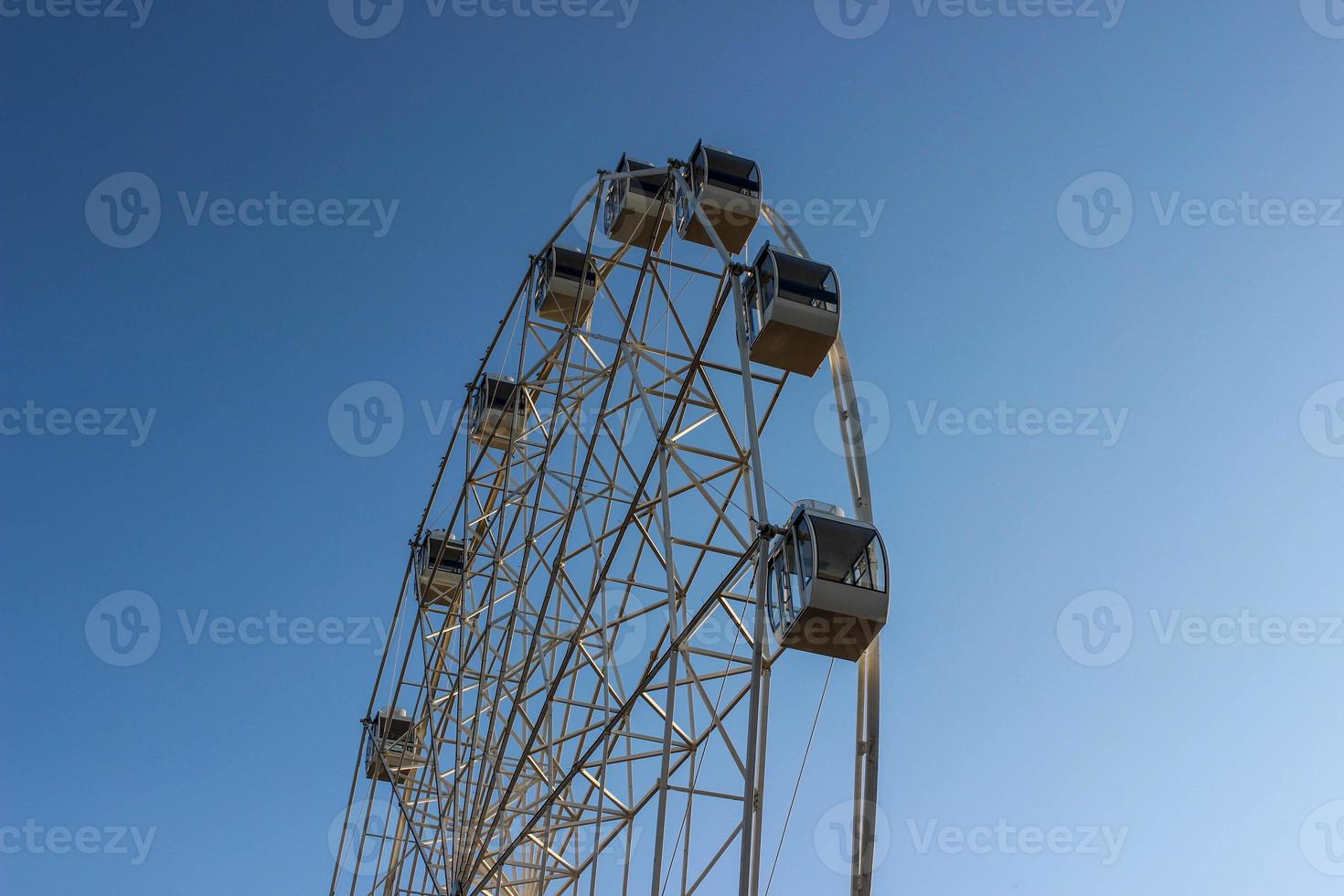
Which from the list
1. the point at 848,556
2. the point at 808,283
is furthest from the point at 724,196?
the point at 848,556

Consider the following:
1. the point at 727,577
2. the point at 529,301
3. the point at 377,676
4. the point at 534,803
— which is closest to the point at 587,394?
the point at 529,301

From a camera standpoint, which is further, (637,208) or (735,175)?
(637,208)

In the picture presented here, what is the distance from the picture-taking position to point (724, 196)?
20.1 metres

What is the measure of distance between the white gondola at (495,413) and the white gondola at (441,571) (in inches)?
125

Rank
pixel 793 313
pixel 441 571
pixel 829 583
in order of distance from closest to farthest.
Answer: pixel 829 583, pixel 793 313, pixel 441 571

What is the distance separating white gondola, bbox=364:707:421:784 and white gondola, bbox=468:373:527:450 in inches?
333

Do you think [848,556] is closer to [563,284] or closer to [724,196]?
[724,196]

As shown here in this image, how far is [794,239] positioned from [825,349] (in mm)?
2910

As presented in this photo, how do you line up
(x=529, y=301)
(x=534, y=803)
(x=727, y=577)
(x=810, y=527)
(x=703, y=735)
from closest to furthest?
(x=810, y=527)
(x=727, y=577)
(x=703, y=735)
(x=534, y=803)
(x=529, y=301)

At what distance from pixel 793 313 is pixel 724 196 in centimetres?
431

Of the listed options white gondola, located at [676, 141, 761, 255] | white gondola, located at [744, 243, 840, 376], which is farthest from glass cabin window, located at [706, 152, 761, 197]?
white gondola, located at [744, 243, 840, 376]

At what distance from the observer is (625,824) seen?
1877 cm

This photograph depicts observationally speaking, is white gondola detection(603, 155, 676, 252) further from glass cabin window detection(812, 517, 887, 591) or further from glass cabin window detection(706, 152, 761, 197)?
glass cabin window detection(812, 517, 887, 591)

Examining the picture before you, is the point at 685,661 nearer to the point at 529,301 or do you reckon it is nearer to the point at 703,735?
the point at 703,735
